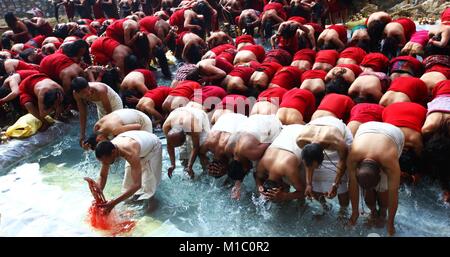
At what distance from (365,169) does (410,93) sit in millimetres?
1910

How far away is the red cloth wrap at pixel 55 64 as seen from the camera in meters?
6.92

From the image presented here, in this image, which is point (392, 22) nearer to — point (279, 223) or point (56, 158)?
point (279, 223)

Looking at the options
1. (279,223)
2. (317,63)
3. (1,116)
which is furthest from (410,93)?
(1,116)

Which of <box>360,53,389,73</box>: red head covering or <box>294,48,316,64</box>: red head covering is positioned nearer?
<box>360,53,389,73</box>: red head covering

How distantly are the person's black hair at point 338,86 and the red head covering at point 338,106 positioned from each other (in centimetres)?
61

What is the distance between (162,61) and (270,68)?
103 inches

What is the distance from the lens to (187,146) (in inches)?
214

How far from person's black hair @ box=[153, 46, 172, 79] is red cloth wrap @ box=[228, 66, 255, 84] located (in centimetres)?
216

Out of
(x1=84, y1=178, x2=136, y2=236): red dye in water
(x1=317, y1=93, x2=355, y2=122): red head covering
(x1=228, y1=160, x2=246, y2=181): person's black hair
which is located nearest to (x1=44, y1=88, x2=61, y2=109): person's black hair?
(x1=84, y1=178, x2=136, y2=236): red dye in water

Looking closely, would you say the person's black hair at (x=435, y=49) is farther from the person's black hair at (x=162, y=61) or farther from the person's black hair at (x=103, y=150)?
the person's black hair at (x=103, y=150)

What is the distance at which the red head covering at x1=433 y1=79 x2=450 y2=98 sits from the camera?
465 centimetres

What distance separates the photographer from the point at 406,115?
14.6 ft

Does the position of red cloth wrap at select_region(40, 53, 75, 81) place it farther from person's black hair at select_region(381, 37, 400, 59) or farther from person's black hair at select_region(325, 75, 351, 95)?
person's black hair at select_region(381, 37, 400, 59)

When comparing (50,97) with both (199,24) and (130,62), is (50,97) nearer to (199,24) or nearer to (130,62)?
(130,62)
